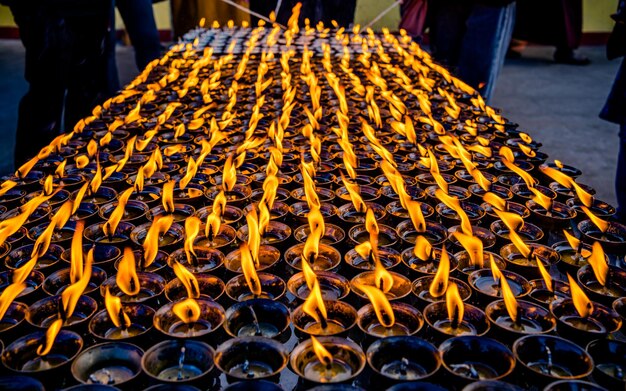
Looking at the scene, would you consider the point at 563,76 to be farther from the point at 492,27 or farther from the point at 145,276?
the point at 145,276

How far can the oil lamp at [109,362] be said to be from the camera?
121 cm

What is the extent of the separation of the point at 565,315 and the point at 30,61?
3689 millimetres

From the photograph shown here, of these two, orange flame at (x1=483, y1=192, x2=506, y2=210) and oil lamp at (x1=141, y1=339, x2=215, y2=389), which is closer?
oil lamp at (x1=141, y1=339, x2=215, y2=389)

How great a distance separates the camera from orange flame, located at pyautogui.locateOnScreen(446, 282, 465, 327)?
1.36 metres

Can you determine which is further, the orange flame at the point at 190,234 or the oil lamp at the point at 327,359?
the orange flame at the point at 190,234

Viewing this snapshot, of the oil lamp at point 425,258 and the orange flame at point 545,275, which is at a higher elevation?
the orange flame at point 545,275

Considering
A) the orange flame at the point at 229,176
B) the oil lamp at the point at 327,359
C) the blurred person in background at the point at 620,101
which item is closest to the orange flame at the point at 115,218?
the orange flame at the point at 229,176

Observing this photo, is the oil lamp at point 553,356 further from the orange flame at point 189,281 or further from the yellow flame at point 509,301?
the orange flame at point 189,281

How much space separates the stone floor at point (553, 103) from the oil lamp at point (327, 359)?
4.11m

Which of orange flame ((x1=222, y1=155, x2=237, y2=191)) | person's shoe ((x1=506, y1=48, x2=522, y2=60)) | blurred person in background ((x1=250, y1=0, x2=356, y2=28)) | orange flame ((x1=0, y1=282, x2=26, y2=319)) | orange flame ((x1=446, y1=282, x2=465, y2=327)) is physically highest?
blurred person in background ((x1=250, y1=0, x2=356, y2=28))

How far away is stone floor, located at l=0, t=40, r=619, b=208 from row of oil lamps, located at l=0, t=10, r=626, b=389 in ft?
9.61

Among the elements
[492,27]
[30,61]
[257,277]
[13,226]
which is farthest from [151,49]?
[257,277]

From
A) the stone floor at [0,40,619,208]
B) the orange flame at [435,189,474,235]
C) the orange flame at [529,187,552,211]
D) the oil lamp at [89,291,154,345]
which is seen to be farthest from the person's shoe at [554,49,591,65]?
the oil lamp at [89,291,154,345]

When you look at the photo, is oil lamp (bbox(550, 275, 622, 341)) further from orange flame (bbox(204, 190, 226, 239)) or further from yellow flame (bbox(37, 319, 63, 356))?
yellow flame (bbox(37, 319, 63, 356))
